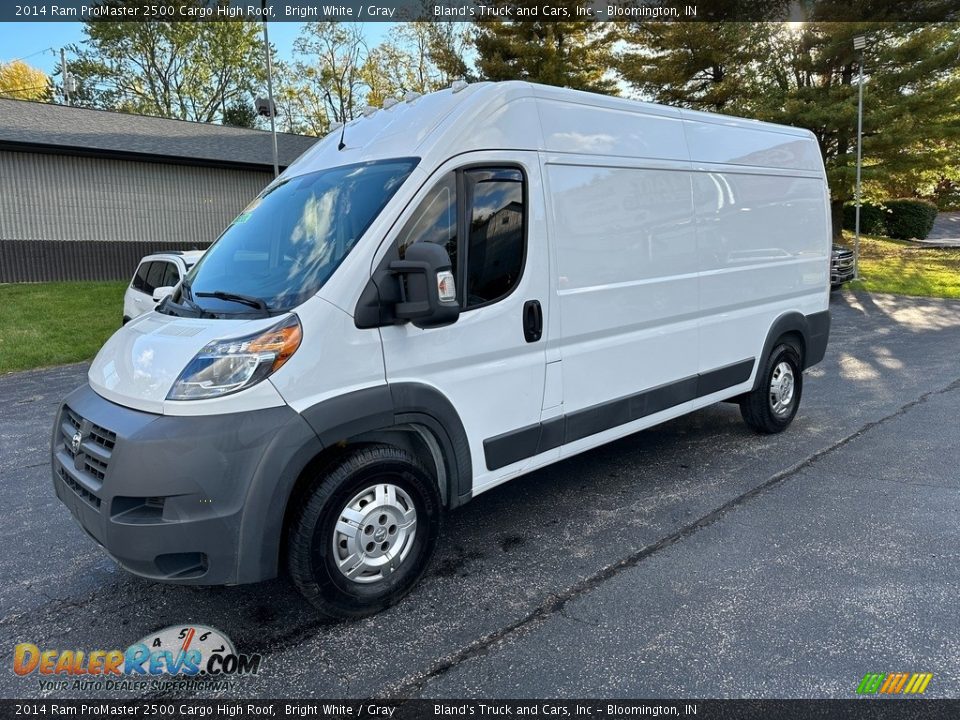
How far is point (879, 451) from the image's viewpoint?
552cm

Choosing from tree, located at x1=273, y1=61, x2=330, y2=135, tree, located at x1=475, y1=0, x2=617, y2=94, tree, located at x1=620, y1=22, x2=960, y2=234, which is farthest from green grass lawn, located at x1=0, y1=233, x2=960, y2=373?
tree, located at x1=273, y1=61, x2=330, y2=135

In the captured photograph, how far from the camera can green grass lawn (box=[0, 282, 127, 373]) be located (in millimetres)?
11008

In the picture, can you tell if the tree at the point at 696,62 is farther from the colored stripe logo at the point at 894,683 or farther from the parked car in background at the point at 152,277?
the colored stripe logo at the point at 894,683

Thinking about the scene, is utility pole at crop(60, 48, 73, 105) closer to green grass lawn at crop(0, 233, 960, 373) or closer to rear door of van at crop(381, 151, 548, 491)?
green grass lawn at crop(0, 233, 960, 373)

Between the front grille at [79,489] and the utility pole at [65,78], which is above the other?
the utility pole at [65,78]

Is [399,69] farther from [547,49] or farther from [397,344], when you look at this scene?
[397,344]

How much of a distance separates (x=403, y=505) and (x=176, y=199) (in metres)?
21.0

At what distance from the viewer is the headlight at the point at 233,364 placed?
2857mm

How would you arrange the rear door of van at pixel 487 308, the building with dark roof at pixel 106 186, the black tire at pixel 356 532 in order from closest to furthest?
the black tire at pixel 356 532 < the rear door of van at pixel 487 308 < the building with dark roof at pixel 106 186

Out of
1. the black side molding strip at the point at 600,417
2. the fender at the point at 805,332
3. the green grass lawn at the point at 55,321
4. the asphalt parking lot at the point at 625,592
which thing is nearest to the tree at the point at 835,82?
the fender at the point at 805,332

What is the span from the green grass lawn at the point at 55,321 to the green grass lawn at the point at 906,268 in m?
17.7

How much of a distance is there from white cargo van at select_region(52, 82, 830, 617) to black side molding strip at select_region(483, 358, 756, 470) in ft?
0.06

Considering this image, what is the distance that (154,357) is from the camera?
3.04 meters

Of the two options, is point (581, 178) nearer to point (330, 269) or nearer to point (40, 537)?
point (330, 269)
